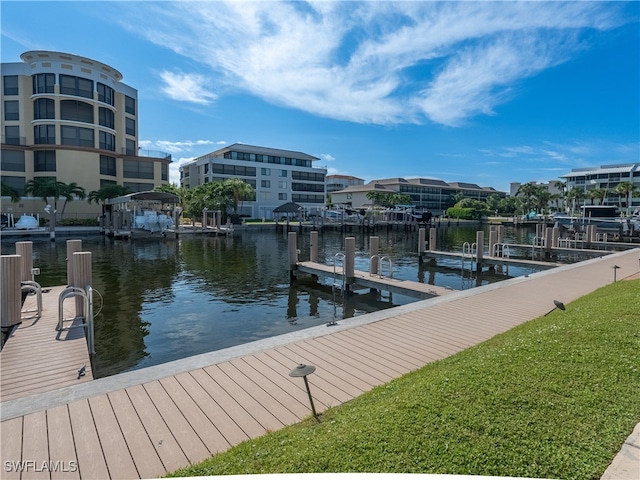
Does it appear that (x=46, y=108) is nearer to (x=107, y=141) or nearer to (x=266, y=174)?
(x=107, y=141)

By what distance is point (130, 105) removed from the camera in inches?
2378

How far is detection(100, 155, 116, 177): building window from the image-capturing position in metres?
54.4

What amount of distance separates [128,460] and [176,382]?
164 cm

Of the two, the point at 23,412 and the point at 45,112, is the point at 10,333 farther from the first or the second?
the point at 45,112

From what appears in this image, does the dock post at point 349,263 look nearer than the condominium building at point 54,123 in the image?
Yes

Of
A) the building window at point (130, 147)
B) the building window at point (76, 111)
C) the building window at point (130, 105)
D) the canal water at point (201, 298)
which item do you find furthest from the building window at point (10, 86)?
the canal water at point (201, 298)

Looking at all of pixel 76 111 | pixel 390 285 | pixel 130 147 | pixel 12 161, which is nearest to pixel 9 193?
pixel 12 161

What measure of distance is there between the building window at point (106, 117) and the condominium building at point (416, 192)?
6682 cm

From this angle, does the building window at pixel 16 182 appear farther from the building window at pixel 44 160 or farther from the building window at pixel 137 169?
the building window at pixel 137 169

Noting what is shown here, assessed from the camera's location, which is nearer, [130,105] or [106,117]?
[106,117]

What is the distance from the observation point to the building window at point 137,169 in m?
57.5

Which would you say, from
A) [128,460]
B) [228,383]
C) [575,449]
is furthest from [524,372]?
[128,460]

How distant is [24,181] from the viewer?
50.8m

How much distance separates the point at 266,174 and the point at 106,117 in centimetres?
2960
